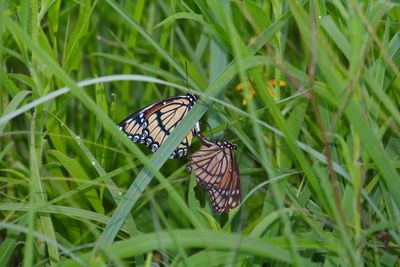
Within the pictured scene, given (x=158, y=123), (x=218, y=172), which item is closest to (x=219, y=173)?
(x=218, y=172)

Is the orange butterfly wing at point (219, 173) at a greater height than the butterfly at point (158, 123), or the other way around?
the butterfly at point (158, 123)

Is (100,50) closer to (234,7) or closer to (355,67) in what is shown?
(234,7)

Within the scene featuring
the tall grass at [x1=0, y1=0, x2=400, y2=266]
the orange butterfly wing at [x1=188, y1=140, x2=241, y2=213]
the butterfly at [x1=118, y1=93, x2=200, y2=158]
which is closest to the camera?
the tall grass at [x1=0, y1=0, x2=400, y2=266]

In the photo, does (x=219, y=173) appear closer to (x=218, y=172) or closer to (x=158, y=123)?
(x=218, y=172)

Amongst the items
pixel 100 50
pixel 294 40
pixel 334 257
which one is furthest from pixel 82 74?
pixel 334 257

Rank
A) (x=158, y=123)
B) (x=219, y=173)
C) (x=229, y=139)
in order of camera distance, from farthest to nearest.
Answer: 1. (x=229, y=139)
2. (x=158, y=123)
3. (x=219, y=173)
